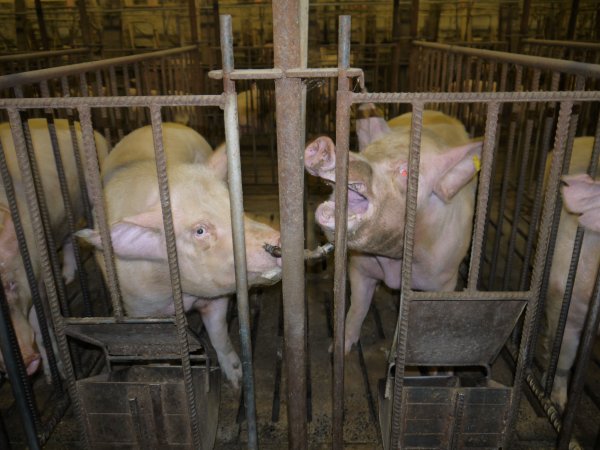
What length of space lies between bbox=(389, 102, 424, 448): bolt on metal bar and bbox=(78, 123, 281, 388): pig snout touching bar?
0.73 metres

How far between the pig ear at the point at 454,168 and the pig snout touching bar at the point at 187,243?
41.4 inches

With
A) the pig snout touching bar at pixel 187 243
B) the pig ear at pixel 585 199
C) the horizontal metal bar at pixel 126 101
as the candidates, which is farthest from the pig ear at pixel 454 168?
the horizontal metal bar at pixel 126 101

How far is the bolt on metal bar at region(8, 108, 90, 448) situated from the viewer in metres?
1.89

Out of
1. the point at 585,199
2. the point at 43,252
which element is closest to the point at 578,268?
the point at 585,199

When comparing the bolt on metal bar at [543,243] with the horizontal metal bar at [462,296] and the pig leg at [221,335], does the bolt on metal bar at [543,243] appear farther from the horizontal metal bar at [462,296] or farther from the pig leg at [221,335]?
the pig leg at [221,335]

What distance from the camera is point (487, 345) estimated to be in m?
2.16

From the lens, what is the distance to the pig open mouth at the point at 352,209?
7.66ft

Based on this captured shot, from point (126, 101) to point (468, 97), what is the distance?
1.21m

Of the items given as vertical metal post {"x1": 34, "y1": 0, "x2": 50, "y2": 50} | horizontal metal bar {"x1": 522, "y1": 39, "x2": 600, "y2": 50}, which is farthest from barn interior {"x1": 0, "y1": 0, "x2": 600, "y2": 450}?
vertical metal post {"x1": 34, "y1": 0, "x2": 50, "y2": 50}

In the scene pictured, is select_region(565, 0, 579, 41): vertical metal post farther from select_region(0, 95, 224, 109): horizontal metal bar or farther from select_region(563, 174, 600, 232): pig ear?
select_region(0, 95, 224, 109): horizontal metal bar

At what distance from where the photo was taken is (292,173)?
6.07 ft

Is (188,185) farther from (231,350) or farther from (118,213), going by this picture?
(231,350)

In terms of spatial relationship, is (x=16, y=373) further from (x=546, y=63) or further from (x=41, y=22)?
(x=41, y=22)

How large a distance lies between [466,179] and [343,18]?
1.54m
